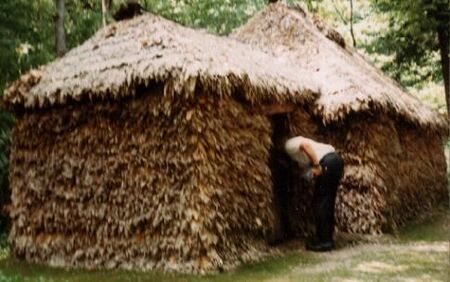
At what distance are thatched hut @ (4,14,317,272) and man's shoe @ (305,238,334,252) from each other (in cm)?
66

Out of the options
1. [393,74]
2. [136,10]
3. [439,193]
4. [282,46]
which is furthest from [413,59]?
[136,10]

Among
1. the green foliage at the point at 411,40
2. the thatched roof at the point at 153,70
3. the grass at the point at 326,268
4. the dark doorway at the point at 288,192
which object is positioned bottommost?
the grass at the point at 326,268

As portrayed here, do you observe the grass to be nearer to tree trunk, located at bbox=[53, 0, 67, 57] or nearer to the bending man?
the bending man

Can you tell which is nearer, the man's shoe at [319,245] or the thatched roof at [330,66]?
the man's shoe at [319,245]

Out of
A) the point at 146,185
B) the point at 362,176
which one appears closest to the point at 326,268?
the point at 146,185

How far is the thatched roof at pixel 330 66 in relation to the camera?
937 centimetres

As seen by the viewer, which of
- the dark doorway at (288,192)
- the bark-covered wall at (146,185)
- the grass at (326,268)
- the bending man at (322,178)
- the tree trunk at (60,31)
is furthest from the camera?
the tree trunk at (60,31)

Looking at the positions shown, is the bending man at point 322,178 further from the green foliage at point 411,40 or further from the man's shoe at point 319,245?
the green foliage at point 411,40

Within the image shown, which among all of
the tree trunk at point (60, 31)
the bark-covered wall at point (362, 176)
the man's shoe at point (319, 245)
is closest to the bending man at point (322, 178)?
the man's shoe at point (319, 245)

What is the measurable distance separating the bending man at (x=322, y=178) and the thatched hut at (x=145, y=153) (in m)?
0.58

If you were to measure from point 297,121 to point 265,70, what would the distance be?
1291 mm

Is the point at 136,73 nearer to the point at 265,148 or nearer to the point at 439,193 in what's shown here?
the point at 265,148

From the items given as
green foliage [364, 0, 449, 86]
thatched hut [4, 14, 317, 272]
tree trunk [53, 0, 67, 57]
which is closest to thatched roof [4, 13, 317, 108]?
thatched hut [4, 14, 317, 272]

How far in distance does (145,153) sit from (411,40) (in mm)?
11585
